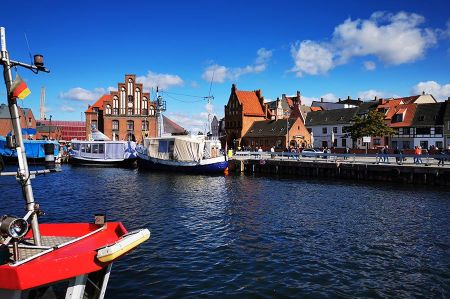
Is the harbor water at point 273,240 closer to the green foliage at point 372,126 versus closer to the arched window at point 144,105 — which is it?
the green foliage at point 372,126

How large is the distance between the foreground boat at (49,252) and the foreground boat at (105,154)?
51208 mm

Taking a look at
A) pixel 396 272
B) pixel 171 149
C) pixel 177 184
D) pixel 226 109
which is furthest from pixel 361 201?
pixel 226 109

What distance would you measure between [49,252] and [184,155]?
4165 cm

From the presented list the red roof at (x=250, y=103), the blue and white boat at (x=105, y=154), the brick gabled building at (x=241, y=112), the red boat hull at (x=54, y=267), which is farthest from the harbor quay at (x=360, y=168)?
the red roof at (x=250, y=103)

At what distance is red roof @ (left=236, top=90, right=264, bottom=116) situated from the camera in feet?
312

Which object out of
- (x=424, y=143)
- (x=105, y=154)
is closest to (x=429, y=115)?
(x=424, y=143)

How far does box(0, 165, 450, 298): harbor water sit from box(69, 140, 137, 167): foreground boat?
29.2m

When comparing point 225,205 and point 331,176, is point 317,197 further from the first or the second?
point 331,176

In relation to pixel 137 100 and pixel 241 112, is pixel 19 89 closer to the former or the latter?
pixel 137 100

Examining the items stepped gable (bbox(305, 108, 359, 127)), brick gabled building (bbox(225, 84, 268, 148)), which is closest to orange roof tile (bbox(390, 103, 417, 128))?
stepped gable (bbox(305, 108, 359, 127))

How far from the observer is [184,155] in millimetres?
49344

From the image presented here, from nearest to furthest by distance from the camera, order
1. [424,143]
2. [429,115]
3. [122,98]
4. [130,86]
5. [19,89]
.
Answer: [19,89]
[424,143]
[429,115]
[122,98]
[130,86]

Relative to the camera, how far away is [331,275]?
11961mm

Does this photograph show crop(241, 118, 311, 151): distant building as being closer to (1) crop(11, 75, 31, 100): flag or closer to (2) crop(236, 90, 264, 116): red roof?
(2) crop(236, 90, 264, 116): red roof
